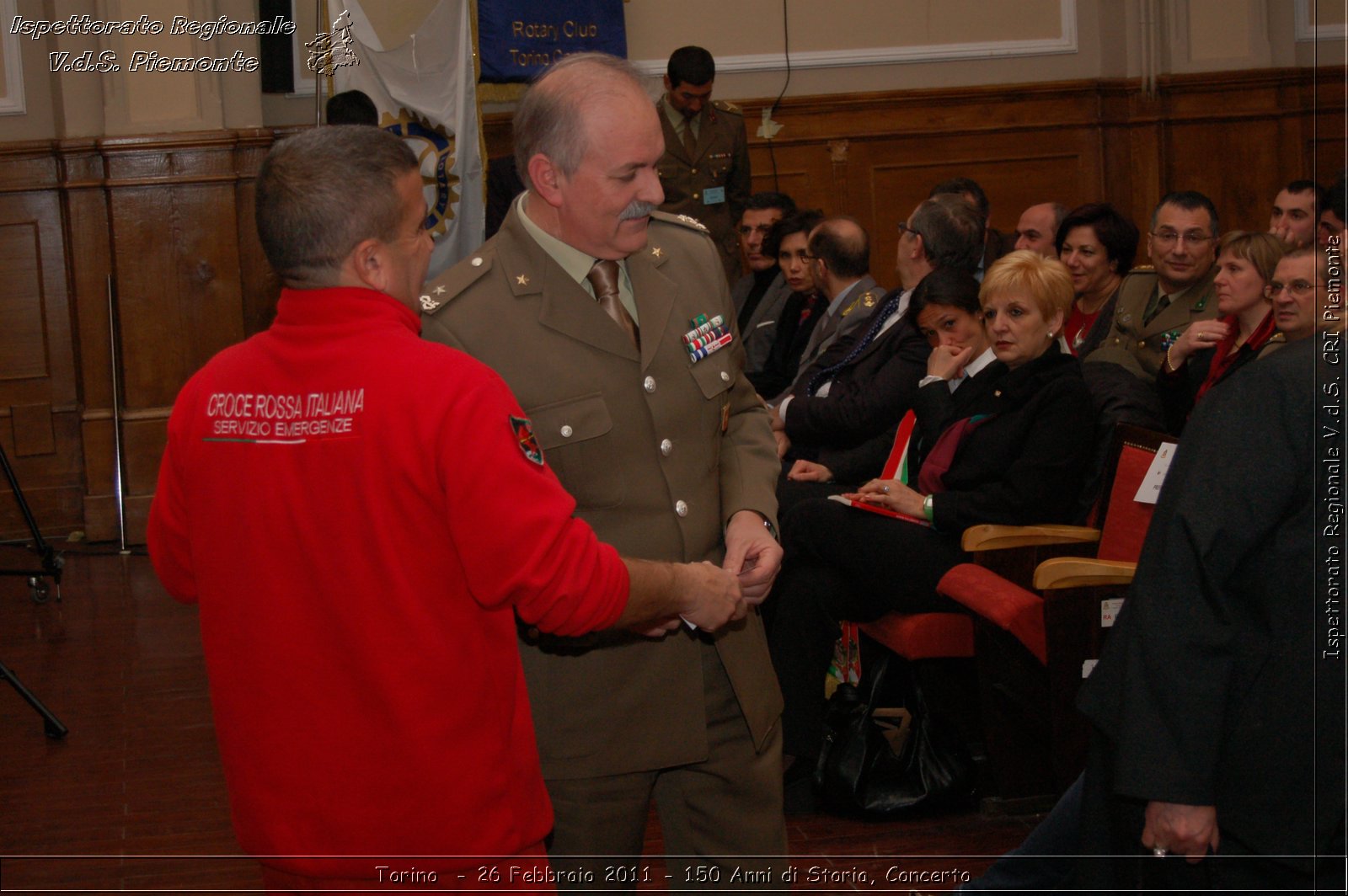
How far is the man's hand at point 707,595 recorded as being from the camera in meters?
1.73

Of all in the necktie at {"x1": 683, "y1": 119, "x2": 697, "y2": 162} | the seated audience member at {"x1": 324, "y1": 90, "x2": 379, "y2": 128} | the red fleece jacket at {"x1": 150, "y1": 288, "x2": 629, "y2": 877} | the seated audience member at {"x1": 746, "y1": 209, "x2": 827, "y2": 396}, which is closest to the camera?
the red fleece jacket at {"x1": 150, "y1": 288, "x2": 629, "y2": 877}

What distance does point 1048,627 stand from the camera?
2939mm

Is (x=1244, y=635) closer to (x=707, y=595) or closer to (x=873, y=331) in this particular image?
(x=707, y=595)

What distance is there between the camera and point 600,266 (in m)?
1.99

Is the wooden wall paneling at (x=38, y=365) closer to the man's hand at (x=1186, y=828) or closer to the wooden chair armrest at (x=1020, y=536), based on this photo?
the wooden chair armrest at (x=1020, y=536)

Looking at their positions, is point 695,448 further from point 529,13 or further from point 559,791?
point 529,13

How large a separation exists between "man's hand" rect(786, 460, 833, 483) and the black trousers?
2.12 feet

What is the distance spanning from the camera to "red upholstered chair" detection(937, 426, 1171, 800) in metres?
2.94

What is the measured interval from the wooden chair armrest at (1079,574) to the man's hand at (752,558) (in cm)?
114

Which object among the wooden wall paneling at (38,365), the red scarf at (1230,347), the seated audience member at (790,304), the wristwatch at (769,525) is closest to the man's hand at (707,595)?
the wristwatch at (769,525)

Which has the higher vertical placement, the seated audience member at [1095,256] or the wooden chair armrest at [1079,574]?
the seated audience member at [1095,256]

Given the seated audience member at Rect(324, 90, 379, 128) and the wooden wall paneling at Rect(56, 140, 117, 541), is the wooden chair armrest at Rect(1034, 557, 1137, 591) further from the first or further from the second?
the wooden wall paneling at Rect(56, 140, 117, 541)

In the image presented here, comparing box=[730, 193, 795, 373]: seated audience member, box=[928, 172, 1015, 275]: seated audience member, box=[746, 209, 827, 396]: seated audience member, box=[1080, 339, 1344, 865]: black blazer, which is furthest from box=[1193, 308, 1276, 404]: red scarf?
box=[730, 193, 795, 373]: seated audience member

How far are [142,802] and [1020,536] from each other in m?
2.39
